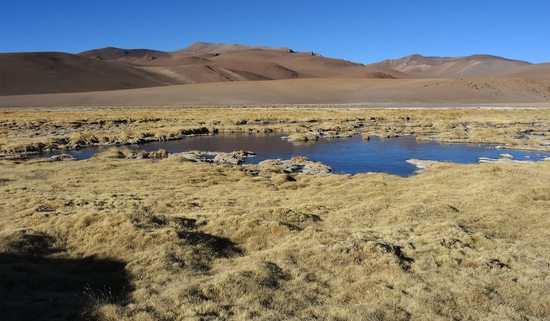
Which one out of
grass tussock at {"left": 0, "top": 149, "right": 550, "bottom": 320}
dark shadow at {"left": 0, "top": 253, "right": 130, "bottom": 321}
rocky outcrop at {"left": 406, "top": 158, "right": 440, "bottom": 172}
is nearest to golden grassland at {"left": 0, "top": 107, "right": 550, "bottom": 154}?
rocky outcrop at {"left": 406, "top": 158, "right": 440, "bottom": 172}

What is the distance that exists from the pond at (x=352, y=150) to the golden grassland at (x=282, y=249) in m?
7.79

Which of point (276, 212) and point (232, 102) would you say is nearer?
point (276, 212)

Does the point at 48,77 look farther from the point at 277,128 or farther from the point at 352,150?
the point at 352,150

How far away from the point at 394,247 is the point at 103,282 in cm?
659

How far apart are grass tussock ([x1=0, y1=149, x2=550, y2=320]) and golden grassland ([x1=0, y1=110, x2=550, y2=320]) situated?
4 centimetres

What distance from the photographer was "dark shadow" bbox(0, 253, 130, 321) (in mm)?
8328

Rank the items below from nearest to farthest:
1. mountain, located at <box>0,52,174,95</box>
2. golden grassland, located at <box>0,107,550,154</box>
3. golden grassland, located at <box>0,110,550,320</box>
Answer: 1. golden grassland, located at <box>0,110,550,320</box>
2. golden grassland, located at <box>0,107,550,154</box>
3. mountain, located at <box>0,52,174,95</box>

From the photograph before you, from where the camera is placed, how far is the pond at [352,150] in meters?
28.5

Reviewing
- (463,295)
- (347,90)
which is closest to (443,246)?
(463,295)

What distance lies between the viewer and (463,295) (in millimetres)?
9180

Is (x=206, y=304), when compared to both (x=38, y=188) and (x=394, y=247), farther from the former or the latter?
(x=38, y=188)

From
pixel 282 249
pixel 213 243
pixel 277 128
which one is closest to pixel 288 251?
pixel 282 249

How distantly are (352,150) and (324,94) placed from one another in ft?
335

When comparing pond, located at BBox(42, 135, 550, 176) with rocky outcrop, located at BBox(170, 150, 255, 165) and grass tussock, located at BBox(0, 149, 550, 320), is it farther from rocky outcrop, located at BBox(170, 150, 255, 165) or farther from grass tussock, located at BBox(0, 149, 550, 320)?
grass tussock, located at BBox(0, 149, 550, 320)
